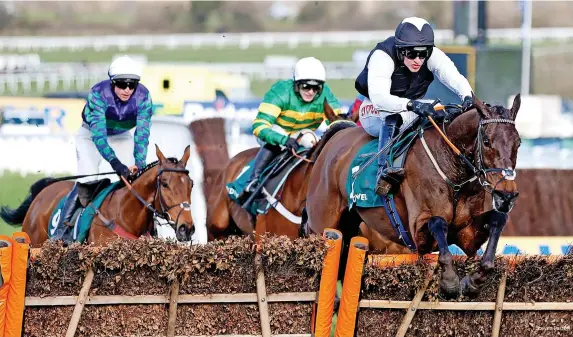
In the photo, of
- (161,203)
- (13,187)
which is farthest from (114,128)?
(13,187)

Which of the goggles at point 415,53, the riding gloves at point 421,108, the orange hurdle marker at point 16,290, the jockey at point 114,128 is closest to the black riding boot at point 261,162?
the jockey at point 114,128

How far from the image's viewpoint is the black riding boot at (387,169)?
21.5 ft

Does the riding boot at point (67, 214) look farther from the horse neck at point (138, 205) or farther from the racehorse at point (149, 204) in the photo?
the horse neck at point (138, 205)

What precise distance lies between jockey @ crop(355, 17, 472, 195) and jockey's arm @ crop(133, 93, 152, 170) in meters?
2.21

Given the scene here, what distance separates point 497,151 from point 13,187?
36.8ft

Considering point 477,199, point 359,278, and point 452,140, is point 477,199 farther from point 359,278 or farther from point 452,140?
point 359,278

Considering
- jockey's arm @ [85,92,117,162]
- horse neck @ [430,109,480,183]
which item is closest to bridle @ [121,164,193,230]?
jockey's arm @ [85,92,117,162]

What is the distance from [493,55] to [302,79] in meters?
8.15

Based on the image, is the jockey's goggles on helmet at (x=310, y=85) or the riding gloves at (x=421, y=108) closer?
the riding gloves at (x=421, y=108)

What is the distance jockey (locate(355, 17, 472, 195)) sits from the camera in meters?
6.60

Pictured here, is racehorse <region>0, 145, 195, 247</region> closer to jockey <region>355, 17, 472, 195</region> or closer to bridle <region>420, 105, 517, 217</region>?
jockey <region>355, 17, 472, 195</region>

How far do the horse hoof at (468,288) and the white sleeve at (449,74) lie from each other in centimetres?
151

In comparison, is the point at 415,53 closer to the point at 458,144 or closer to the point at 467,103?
the point at 467,103

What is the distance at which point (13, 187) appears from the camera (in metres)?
15.6
